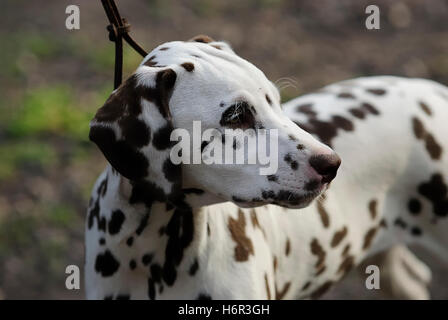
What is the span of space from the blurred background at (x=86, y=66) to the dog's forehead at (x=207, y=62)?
2.52 metres

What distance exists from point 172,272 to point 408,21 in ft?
19.8

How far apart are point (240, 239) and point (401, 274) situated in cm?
182

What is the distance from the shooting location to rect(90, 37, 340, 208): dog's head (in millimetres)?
3010

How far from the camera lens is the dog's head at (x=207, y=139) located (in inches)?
118

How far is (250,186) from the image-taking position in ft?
10.1

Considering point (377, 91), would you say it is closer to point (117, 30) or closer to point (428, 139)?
point (428, 139)

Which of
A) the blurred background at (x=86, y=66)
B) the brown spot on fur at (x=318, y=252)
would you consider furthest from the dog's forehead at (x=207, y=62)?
the blurred background at (x=86, y=66)

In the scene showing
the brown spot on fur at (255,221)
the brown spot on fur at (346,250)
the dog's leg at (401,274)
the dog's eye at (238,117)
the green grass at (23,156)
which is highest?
the green grass at (23,156)

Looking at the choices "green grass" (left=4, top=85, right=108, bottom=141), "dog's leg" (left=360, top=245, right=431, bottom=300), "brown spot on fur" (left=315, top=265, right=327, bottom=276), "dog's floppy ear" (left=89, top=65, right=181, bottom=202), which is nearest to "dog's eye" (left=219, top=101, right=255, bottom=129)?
"dog's floppy ear" (left=89, top=65, right=181, bottom=202)

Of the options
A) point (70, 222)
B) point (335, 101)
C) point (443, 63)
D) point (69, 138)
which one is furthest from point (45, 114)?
point (443, 63)

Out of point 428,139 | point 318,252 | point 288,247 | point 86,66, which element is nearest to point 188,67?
point 288,247

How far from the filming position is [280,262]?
392 centimetres

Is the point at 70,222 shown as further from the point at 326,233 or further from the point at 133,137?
the point at 133,137

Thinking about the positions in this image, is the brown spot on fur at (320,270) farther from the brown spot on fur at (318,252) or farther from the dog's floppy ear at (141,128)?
the dog's floppy ear at (141,128)
